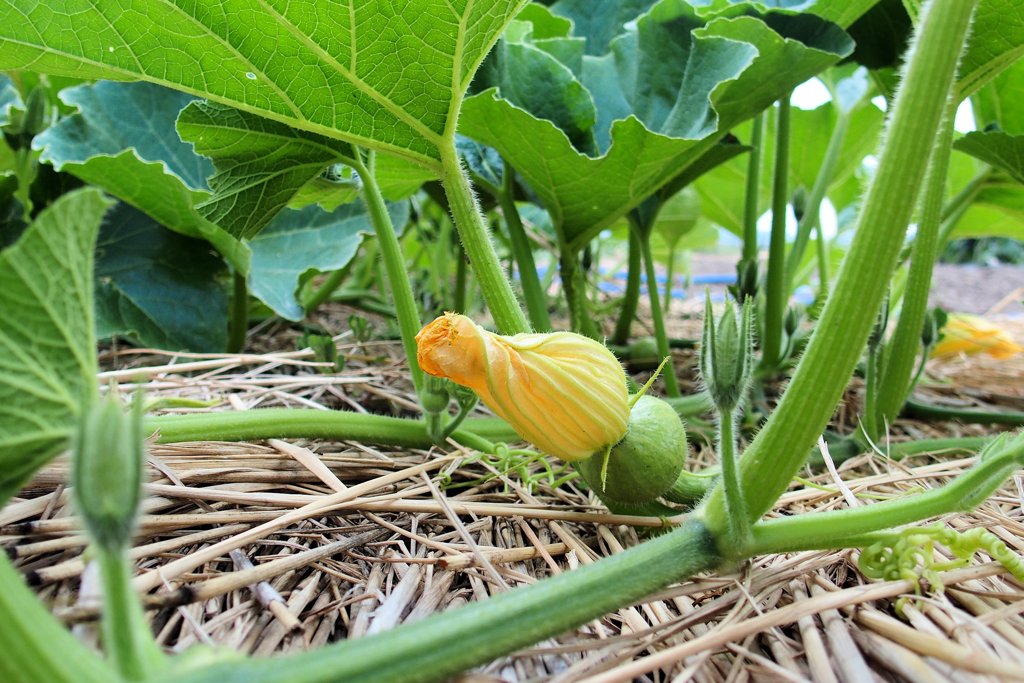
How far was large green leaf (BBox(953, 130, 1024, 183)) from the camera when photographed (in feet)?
4.37

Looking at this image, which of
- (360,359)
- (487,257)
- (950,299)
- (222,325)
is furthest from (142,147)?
(950,299)

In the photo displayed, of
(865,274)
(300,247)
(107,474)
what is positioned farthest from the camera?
(300,247)

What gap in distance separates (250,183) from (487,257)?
41cm

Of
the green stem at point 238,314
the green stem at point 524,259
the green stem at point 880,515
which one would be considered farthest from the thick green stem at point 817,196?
the green stem at point 238,314

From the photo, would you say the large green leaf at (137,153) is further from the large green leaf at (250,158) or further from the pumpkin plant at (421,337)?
the pumpkin plant at (421,337)

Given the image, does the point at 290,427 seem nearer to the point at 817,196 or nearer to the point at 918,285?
the point at 918,285

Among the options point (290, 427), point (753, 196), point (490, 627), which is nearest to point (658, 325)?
point (753, 196)

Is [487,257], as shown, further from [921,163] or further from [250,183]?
[921,163]

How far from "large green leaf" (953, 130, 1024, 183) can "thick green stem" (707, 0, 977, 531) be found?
752 mm

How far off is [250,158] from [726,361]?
0.81 meters

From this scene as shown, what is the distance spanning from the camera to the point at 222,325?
1.84 metres

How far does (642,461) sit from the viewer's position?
2.94 ft

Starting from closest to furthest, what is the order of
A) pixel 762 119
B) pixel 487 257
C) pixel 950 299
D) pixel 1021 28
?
pixel 487 257 < pixel 1021 28 < pixel 762 119 < pixel 950 299

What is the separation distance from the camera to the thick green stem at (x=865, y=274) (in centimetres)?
70
